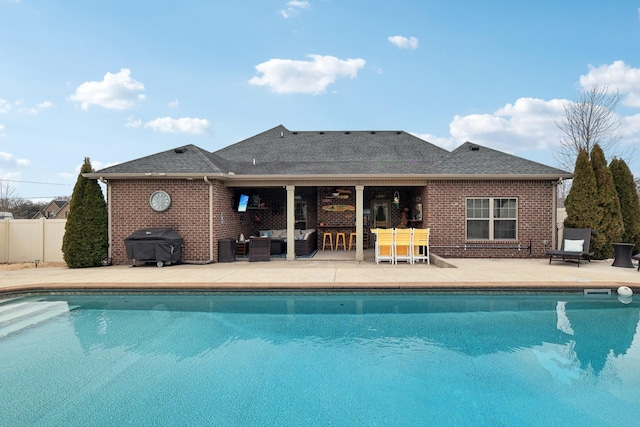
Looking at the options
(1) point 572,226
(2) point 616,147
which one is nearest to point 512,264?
(1) point 572,226

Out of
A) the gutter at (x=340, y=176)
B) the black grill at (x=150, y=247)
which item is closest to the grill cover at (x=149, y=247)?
the black grill at (x=150, y=247)

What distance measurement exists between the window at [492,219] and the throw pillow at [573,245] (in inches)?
55.9

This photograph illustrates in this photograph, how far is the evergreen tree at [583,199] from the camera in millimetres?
10195

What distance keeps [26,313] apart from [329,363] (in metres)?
5.40

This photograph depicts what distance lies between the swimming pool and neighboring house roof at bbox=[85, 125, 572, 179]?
16.4 feet

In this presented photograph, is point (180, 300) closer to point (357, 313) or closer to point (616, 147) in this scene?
point (357, 313)

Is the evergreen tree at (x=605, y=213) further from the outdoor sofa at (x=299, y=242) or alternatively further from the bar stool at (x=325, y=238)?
the outdoor sofa at (x=299, y=242)

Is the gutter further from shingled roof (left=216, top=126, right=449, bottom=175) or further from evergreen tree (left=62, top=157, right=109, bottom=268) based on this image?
evergreen tree (left=62, top=157, right=109, bottom=268)

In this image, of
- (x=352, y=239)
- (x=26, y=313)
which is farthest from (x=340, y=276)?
(x=352, y=239)

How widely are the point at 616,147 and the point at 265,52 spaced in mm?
17033

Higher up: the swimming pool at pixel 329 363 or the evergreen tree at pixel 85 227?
the evergreen tree at pixel 85 227

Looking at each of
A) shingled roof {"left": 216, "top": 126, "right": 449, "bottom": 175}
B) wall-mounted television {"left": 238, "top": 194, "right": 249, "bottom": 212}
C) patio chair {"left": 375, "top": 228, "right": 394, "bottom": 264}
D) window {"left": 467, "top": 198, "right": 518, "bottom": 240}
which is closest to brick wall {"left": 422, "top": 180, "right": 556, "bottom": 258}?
window {"left": 467, "top": 198, "right": 518, "bottom": 240}

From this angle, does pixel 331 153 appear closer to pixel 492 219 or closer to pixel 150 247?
pixel 492 219

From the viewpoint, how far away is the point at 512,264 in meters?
9.52
